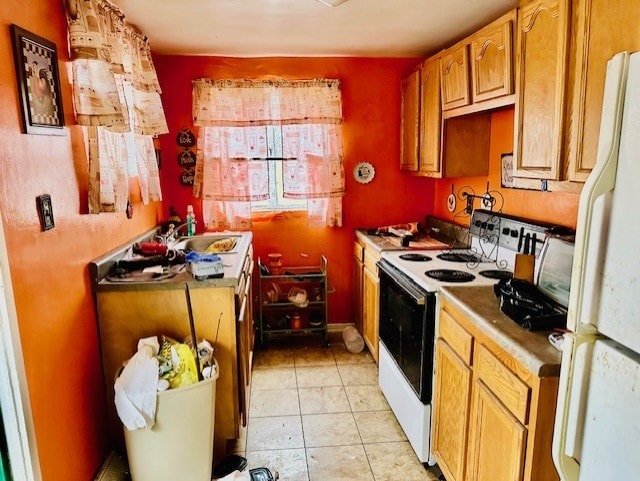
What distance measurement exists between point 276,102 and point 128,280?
1890 mm

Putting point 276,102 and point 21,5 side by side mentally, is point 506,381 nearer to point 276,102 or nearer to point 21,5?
point 21,5

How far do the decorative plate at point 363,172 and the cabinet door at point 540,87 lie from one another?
1717 millimetres

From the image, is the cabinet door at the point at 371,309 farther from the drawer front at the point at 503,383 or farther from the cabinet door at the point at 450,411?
the drawer front at the point at 503,383

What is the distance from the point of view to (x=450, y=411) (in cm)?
189

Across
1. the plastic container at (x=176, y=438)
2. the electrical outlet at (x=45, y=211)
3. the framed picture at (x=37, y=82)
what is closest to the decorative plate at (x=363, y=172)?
the plastic container at (x=176, y=438)

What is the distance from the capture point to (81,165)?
197cm

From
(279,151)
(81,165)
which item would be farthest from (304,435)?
(279,151)

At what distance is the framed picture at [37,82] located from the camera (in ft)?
4.92

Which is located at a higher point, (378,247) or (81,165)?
(81,165)

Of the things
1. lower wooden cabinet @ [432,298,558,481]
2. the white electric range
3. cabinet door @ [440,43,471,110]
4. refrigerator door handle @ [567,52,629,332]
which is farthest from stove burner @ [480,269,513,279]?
refrigerator door handle @ [567,52,629,332]

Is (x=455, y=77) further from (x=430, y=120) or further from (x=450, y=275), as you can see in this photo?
(x=450, y=275)

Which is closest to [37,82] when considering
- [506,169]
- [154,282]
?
[154,282]

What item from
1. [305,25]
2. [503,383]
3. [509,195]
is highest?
[305,25]

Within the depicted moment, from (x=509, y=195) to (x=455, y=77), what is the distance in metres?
0.77
